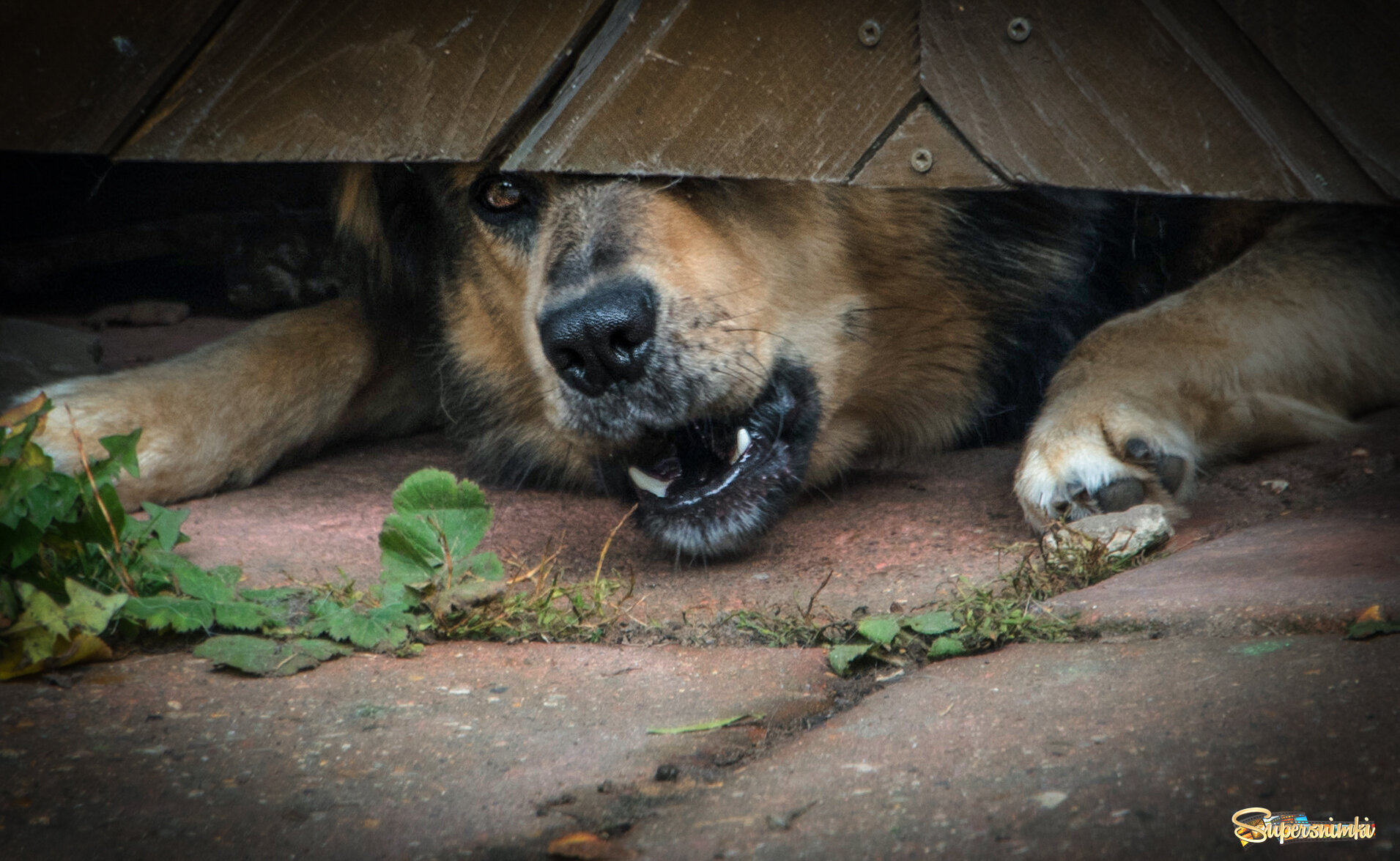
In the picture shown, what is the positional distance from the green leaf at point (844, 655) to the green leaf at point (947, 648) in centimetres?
9

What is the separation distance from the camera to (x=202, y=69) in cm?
231

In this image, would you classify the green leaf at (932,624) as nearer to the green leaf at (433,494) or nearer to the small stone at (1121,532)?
the small stone at (1121,532)

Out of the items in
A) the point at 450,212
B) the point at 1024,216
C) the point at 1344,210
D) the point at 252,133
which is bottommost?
the point at 1344,210

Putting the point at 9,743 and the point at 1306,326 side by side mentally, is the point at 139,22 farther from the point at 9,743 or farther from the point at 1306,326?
the point at 1306,326

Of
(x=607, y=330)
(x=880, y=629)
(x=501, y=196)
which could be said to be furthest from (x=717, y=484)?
(x=501, y=196)

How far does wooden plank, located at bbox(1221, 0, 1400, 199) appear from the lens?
1.90m

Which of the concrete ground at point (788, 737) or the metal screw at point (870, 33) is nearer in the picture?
the concrete ground at point (788, 737)

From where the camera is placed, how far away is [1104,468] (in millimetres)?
2301

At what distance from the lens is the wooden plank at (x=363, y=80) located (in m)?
2.25

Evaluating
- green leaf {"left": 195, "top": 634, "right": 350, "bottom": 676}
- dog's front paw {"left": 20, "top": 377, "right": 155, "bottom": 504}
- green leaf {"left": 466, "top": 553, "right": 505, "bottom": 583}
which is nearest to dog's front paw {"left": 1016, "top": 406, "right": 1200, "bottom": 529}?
green leaf {"left": 466, "top": 553, "right": 505, "bottom": 583}

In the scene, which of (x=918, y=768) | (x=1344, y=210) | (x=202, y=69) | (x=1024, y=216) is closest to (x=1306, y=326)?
(x=1344, y=210)

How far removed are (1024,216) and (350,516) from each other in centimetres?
186

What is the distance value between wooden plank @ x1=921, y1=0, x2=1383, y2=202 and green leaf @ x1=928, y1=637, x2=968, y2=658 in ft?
3.14

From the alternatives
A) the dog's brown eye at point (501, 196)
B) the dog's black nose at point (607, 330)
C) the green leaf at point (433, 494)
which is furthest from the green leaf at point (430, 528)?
the dog's brown eye at point (501, 196)
